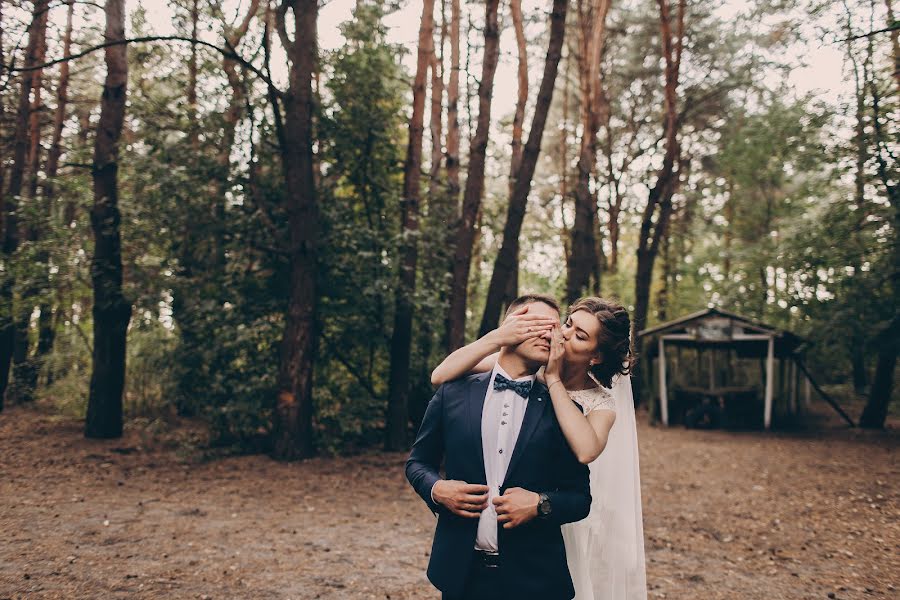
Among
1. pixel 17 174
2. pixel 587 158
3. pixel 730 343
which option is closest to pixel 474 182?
pixel 587 158

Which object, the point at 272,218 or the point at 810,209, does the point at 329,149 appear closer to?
the point at 272,218

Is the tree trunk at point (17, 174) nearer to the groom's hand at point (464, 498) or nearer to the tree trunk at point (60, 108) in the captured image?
the tree trunk at point (60, 108)

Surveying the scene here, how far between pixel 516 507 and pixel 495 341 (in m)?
0.57

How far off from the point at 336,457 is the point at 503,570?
9811 mm

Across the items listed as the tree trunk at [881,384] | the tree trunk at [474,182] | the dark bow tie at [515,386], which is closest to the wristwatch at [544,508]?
the dark bow tie at [515,386]

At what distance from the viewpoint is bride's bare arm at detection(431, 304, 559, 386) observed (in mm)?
2355

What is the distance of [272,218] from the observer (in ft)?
37.1

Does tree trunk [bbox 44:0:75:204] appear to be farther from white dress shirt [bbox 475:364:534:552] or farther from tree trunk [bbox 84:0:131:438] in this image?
white dress shirt [bbox 475:364:534:552]

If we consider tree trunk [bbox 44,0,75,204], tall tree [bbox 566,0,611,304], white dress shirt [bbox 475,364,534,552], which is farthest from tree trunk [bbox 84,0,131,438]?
white dress shirt [bbox 475,364,534,552]

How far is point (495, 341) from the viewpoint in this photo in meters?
2.35

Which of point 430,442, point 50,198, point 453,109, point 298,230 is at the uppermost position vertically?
point 453,109

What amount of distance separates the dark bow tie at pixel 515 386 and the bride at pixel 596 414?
0.08m

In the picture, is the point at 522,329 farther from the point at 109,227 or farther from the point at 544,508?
the point at 109,227

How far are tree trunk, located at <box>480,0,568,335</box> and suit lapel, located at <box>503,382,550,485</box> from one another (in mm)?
7992
